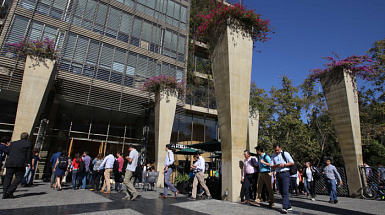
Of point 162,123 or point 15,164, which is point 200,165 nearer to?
point 15,164

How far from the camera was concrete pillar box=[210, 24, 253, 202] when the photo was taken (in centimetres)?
691

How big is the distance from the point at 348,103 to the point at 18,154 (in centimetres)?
1333

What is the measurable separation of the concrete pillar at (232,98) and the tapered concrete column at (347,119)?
630 cm

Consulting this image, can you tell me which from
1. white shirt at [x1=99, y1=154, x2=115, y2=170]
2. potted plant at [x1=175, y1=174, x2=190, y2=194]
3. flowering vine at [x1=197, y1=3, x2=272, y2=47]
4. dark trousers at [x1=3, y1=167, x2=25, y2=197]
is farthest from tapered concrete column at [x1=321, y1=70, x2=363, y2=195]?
dark trousers at [x1=3, y1=167, x2=25, y2=197]

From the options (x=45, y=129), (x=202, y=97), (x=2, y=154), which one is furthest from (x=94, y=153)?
(x=202, y=97)

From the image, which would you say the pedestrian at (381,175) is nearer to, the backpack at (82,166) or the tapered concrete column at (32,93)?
the backpack at (82,166)

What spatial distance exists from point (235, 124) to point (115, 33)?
13.1m

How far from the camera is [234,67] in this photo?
24.3ft

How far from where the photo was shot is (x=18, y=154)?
5926mm

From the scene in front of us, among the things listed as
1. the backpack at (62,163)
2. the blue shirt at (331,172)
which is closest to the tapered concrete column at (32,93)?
the backpack at (62,163)

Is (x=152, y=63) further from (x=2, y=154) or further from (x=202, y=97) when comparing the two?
(x=2, y=154)

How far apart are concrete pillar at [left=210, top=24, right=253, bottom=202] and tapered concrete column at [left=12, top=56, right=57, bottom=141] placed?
26.8 feet

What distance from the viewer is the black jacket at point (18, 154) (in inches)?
229

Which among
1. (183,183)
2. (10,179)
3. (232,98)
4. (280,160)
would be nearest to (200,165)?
(183,183)
